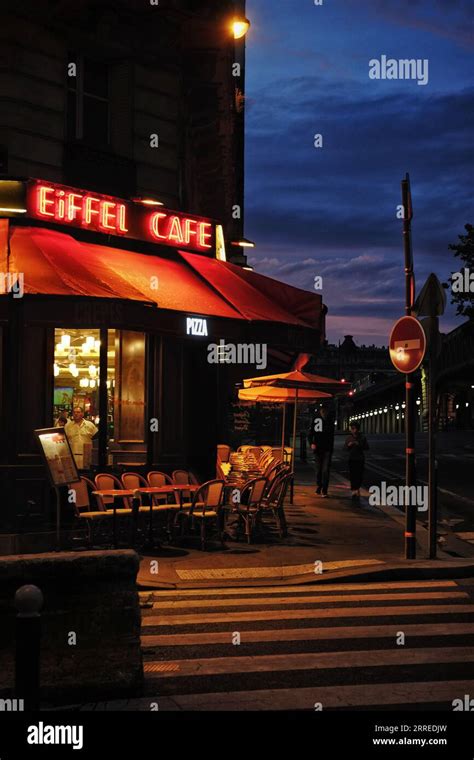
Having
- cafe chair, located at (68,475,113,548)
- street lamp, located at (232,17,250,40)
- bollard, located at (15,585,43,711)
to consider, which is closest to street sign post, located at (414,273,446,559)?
cafe chair, located at (68,475,113,548)

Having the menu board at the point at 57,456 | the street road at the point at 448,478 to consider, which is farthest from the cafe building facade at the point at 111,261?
the street road at the point at 448,478

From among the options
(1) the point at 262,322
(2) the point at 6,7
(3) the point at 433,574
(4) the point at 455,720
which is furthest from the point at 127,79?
(4) the point at 455,720

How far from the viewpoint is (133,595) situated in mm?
6230

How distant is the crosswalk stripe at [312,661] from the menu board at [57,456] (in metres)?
5.54

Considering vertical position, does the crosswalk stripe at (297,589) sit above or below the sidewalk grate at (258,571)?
below

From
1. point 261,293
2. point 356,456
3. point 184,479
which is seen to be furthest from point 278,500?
point 356,456

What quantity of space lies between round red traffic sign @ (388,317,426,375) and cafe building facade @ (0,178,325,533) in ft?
9.93

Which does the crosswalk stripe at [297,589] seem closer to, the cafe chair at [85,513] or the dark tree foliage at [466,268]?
the cafe chair at [85,513]

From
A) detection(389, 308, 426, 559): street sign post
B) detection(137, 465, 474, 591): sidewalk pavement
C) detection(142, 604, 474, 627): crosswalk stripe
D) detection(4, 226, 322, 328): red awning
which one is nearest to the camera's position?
detection(142, 604, 474, 627): crosswalk stripe

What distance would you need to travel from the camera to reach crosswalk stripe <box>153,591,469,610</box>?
367 inches

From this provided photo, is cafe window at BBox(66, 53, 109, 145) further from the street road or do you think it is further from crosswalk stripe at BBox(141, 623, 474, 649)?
crosswalk stripe at BBox(141, 623, 474, 649)

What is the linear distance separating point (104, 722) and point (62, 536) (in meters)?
8.11

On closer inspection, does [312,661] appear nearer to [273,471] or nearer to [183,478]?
[183,478]

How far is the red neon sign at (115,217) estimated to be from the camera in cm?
1434
